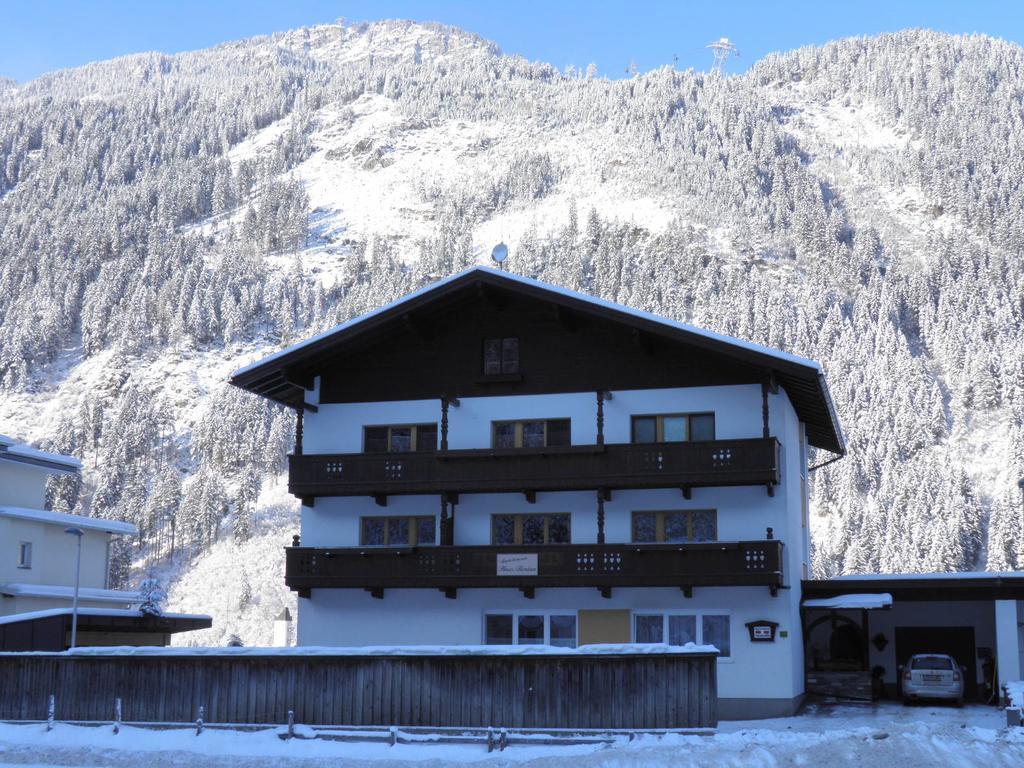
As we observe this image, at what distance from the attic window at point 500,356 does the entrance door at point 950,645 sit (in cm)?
1507

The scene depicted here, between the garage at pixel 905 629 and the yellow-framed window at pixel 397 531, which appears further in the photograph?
the yellow-framed window at pixel 397 531

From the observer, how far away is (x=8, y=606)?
146ft

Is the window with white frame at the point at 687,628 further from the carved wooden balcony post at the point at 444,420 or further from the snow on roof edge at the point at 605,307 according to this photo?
the carved wooden balcony post at the point at 444,420

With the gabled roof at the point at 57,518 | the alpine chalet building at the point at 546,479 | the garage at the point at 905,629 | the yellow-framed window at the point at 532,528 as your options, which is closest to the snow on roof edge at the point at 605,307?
the alpine chalet building at the point at 546,479

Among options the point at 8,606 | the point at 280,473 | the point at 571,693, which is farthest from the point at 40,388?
the point at 571,693

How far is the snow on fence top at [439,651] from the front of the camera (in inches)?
961

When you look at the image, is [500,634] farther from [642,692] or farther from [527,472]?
[642,692]

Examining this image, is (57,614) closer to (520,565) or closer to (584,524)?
(520,565)

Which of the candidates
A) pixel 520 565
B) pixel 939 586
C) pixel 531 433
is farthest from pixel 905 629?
pixel 531 433

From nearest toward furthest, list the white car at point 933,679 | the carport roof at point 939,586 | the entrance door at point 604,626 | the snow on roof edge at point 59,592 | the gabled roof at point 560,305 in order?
1. the white car at point 933,679
2. the gabled roof at point 560,305
3. the carport roof at point 939,586
4. the entrance door at point 604,626
5. the snow on roof edge at point 59,592

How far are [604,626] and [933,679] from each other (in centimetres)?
920

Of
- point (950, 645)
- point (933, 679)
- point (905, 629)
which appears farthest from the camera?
point (905, 629)

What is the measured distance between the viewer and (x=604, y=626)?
35438mm

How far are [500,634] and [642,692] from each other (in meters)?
12.6
